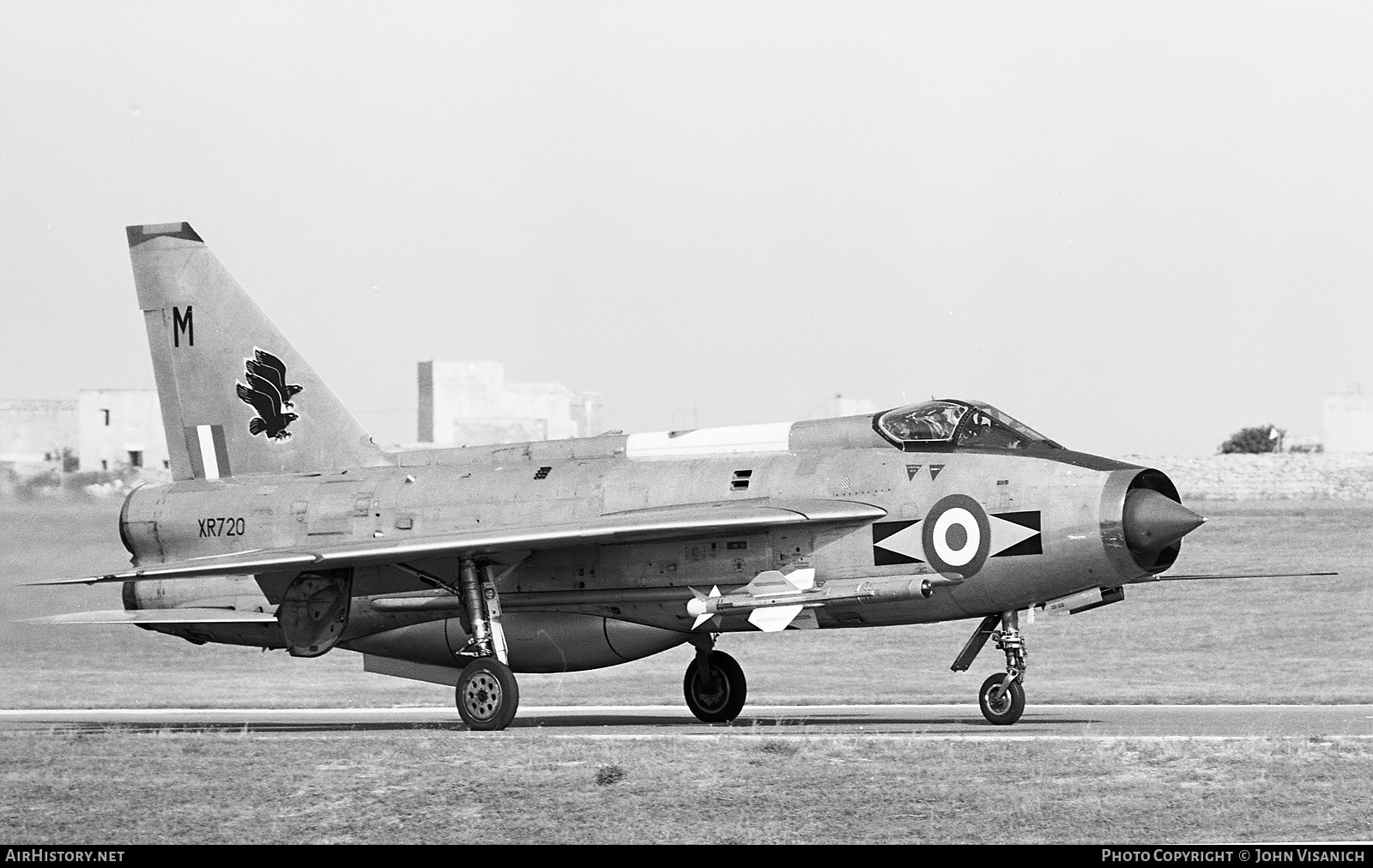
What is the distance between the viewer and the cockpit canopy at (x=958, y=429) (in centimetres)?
1688

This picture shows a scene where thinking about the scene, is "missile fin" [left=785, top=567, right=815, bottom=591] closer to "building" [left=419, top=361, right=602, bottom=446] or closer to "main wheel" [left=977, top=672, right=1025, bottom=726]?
"main wheel" [left=977, top=672, right=1025, bottom=726]

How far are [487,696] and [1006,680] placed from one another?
492 cm

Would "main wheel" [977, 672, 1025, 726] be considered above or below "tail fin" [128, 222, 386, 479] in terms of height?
Answer: below

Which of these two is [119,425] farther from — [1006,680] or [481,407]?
[1006,680]

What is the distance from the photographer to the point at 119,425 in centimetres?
7194

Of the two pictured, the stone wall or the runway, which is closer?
the runway

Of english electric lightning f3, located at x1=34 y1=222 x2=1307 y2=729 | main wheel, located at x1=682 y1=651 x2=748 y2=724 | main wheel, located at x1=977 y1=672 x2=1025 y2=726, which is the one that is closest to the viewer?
english electric lightning f3, located at x1=34 y1=222 x2=1307 y2=729

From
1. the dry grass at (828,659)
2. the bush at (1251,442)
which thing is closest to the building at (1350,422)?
the bush at (1251,442)

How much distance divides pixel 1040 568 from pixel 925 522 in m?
1.13

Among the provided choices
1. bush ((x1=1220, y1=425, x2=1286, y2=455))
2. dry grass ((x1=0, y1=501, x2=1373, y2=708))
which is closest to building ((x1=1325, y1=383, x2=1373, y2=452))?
bush ((x1=1220, y1=425, x2=1286, y2=455))

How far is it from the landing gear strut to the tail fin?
3090 millimetres

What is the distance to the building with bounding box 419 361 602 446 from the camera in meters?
73.9

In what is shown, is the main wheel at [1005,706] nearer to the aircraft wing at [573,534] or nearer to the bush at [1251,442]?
the aircraft wing at [573,534]
